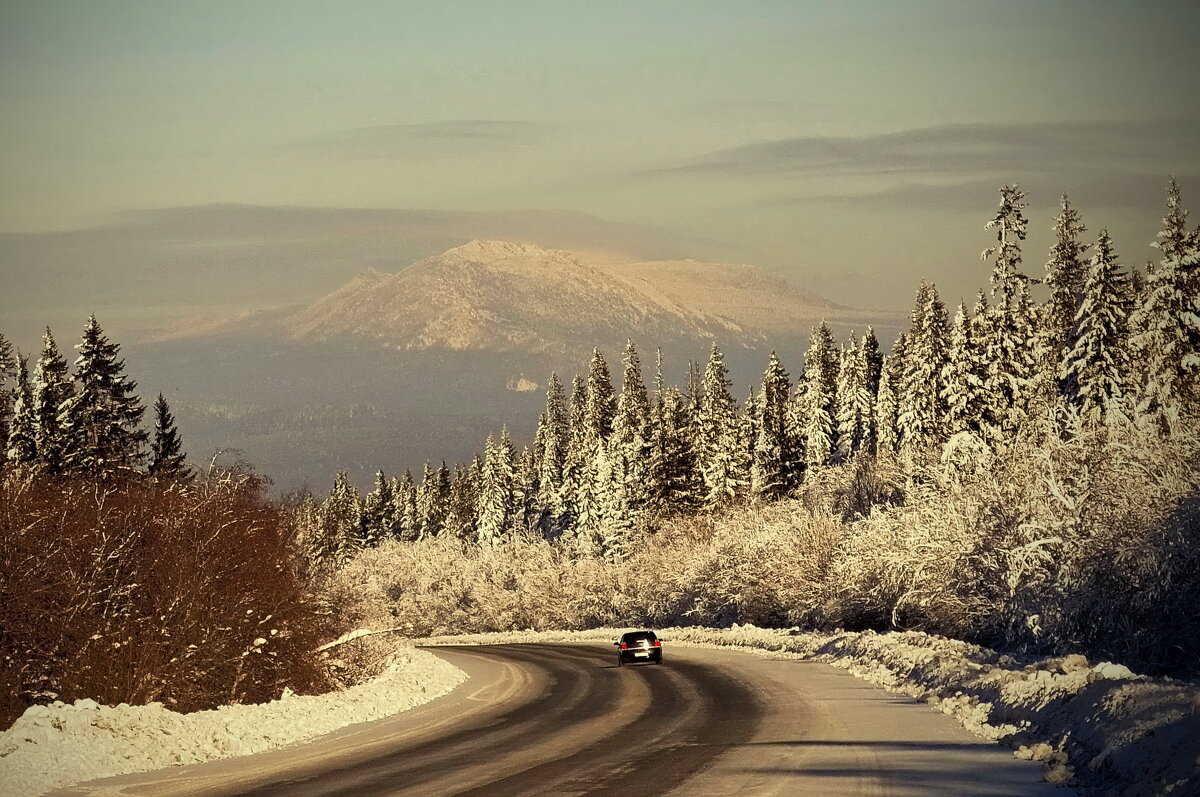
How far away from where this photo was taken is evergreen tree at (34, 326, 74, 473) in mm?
56312

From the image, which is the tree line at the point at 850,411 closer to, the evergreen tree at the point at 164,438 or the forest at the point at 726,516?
the forest at the point at 726,516

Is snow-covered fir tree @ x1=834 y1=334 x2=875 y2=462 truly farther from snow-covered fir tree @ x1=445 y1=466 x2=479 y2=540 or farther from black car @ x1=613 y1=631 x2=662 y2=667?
black car @ x1=613 y1=631 x2=662 y2=667

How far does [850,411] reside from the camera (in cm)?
9100

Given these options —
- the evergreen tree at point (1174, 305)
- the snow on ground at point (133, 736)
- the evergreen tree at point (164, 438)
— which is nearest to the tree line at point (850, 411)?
the evergreen tree at point (1174, 305)

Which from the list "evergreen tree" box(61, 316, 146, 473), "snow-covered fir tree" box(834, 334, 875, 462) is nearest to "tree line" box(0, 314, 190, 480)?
"evergreen tree" box(61, 316, 146, 473)

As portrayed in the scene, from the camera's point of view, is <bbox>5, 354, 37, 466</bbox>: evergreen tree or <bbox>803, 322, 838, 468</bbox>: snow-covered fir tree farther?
<bbox>803, 322, 838, 468</bbox>: snow-covered fir tree

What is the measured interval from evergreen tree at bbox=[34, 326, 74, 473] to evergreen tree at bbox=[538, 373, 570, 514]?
5080 centimetres

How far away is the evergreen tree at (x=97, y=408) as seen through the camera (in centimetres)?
5500

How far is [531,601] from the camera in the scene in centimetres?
8106

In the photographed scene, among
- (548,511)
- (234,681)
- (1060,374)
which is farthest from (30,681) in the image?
(548,511)

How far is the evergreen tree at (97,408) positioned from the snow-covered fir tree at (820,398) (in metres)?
46.3

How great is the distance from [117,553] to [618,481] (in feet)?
224

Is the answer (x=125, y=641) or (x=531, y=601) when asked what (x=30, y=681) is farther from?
(x=531, y=601)

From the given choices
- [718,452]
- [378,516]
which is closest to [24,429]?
[718,452]
